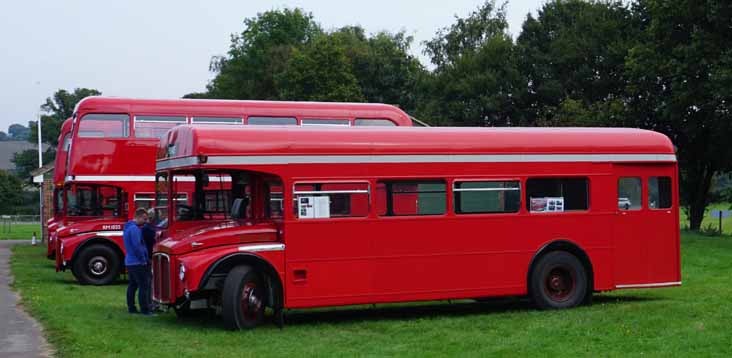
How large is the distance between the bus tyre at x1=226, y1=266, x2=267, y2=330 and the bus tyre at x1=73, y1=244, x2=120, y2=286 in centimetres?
1125

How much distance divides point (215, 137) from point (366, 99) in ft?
179

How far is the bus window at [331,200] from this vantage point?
15.4 meters

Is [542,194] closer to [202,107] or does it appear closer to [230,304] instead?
[230,304]

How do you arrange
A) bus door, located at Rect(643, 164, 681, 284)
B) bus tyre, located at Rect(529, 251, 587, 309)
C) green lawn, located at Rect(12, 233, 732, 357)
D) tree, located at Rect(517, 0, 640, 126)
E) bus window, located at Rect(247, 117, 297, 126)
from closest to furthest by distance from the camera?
1. green lawn, located at Rect(12, 233, 732, 357)
2. bus tyre, located at Rect(529, 251, 587, 309)
3. bus door, located at Rect(643, 164, 681, 284)
4. bus window, located at Rect(247, 117, 297, 126)
5. tree, located at Rect(517, 0, 640, 126)

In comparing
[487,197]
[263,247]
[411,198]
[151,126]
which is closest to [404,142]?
[411,198]

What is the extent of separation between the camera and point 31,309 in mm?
18594

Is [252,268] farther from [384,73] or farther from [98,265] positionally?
[384,73]

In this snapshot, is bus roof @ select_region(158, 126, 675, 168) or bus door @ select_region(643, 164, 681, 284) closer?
bus roof @ select_region(158, 126, 675, 168)

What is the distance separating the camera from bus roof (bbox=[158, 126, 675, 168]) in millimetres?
15195

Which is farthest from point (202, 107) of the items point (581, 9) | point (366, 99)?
point (366, 99)

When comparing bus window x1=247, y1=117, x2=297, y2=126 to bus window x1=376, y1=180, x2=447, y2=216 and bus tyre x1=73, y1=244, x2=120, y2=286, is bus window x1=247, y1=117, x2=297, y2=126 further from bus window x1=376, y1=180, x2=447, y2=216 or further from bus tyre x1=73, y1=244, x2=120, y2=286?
bus window x1=376, y1=180, x2=447, y2=216

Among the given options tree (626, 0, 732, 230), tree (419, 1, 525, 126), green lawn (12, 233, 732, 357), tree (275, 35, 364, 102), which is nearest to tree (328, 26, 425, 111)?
tree (275, 35, 364, 102)

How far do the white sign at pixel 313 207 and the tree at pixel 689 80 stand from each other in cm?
2186

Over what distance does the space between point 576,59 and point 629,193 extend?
34618 millimetres
